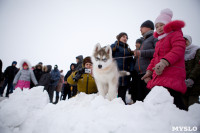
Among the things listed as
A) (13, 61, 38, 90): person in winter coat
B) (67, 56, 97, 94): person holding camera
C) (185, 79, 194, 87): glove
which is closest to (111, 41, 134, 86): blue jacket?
(67, 56, 97, 94): person holding camera

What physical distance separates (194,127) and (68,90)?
6.51 m

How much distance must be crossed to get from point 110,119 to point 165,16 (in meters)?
2.17

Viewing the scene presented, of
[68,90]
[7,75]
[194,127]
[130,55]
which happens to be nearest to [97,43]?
[130,55]

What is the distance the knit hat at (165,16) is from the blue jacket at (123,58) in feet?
3.86

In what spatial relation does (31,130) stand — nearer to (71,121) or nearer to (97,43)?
(71,121)

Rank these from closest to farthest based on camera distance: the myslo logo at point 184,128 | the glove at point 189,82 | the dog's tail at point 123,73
→ 1. the myslo logo at point 184,128
2. the glove at point 189,82
3. the dog's tail at point 123,73

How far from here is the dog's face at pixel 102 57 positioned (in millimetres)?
3023

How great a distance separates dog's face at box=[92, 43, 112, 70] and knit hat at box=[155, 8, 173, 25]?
141 centimetres

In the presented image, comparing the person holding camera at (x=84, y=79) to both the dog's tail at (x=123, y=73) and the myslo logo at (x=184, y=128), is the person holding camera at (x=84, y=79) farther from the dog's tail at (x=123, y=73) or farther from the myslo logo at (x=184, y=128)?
the myslo logo at (x=184, y=128)

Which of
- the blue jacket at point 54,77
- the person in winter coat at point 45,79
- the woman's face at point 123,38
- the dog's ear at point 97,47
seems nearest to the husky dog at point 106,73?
the dog's ear at point 97,47

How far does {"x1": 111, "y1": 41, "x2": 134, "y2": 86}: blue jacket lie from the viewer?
3.16 meters

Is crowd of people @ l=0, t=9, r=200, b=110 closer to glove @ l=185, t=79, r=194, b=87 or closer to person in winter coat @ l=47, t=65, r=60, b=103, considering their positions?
glove @ l=185, t=79, r=194, b=87

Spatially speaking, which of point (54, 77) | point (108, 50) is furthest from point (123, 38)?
point (54, 77)

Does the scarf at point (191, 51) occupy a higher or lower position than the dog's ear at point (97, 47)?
lower
